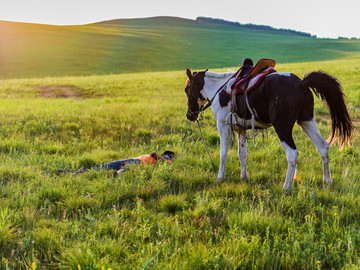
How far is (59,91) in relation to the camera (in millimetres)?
20844

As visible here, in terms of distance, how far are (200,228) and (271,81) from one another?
2660 millimetres

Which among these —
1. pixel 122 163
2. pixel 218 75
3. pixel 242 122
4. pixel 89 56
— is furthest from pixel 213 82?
pixel 89 56

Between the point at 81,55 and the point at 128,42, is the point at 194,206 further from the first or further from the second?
the point at 128,42

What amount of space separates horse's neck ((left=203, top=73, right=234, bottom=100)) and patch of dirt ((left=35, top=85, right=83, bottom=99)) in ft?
49.8

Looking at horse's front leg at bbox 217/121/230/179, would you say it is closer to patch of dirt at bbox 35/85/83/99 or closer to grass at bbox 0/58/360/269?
grass at bbox 0/58/360/269

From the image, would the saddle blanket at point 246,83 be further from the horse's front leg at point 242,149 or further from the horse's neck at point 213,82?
the horse's front leg at point 242,149

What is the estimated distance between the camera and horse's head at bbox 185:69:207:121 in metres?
5.69

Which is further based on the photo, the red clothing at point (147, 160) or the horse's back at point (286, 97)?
the red clothing at point (147, 160)

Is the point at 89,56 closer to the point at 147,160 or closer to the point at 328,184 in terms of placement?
the point at 147,160

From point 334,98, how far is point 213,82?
89.1 inches

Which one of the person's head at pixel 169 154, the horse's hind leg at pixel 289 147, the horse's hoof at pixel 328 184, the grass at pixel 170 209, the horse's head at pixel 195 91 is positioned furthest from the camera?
the person's head at pixel 169 154

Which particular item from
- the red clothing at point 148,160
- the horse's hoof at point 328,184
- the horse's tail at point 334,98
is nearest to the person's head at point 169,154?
the red clothing at point 148,160

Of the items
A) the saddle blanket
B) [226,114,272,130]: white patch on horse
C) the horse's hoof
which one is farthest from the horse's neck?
the horse's hoof

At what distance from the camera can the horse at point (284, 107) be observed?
14.4 ft
